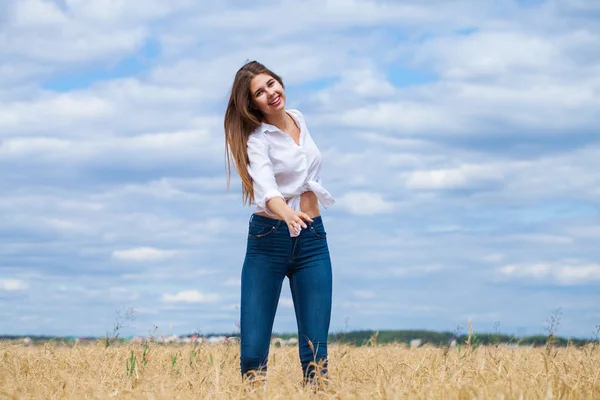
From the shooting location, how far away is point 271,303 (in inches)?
220

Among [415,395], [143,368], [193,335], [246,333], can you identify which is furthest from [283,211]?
[193,335]

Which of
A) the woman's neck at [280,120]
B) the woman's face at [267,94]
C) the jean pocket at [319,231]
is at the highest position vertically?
the woman's face at [267,94]

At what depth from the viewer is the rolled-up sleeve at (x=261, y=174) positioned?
17.5 ft

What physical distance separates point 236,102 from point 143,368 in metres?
2.47

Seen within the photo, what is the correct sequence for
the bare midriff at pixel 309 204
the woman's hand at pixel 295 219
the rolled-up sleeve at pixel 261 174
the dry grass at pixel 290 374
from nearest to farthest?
the dry grass at pixel 290 374 → the woman's hand at pixel 295 219 → the rolled-up sleeve at pixel 261 174 → the bare midriff at pixel 309 204

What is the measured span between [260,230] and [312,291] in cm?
57

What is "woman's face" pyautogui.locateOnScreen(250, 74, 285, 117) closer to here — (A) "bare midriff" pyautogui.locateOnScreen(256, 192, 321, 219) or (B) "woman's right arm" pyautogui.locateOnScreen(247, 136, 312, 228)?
(B) "woman's right arm" pyautogui.locateOnScreen(247, 136, 312, 228)

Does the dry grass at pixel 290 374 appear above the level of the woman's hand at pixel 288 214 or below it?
below

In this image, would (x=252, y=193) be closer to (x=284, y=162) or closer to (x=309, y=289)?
(x=284, y=162)

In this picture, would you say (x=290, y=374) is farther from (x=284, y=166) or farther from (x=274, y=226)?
(x=284, y=166)

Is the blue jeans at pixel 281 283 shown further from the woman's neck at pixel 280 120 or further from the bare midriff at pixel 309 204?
the woman's neck at pixel 280 120

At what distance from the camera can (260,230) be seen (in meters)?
5.48

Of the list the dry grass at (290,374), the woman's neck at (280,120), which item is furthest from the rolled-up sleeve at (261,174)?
the dry grass at (290,374)

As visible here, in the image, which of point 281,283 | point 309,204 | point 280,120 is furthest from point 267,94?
point 281,283
